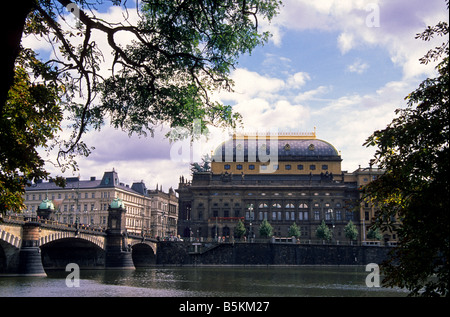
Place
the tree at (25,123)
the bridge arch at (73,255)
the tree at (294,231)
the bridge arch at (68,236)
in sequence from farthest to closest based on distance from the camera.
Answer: the tree at (294,231) < the bridge arch at (73,255) < the bridge arch at (68,236) < the tree at (25,123)

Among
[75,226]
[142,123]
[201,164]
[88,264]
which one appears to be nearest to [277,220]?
[201,164]

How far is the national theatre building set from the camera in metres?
119

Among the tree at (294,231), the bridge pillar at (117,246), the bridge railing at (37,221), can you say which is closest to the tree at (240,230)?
the tree at (294,231)

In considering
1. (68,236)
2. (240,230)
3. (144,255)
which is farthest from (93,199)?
(68,236)

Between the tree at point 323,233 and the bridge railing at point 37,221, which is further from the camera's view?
the tree at point 323,233

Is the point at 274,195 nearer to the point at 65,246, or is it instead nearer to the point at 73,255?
the point at 73,255

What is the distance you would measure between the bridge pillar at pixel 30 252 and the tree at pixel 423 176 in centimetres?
4778

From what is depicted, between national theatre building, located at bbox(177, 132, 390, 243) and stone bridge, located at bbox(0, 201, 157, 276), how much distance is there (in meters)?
30.4

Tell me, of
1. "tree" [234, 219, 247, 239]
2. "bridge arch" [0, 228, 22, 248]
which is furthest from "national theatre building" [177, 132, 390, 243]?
"bridge arch" [0, 228, 22, 248]

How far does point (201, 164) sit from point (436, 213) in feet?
426

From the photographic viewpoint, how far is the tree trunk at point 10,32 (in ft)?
24.1

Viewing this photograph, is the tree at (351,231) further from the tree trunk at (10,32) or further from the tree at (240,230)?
the tree trunk at (10,32)

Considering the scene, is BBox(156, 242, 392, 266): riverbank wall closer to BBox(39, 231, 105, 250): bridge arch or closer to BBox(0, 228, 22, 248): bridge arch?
BBox(39, 231, 105, 250): bridge arch
